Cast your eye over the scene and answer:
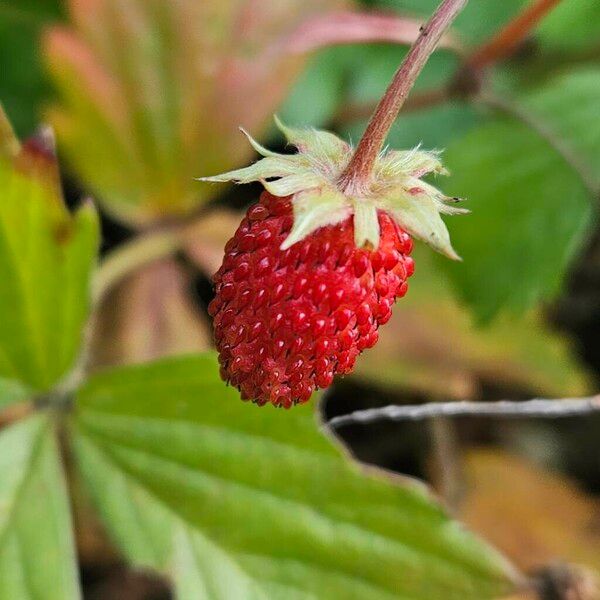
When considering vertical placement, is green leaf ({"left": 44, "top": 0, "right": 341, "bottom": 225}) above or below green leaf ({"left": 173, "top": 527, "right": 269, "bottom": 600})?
above

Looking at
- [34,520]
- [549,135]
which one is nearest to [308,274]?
[34,520]

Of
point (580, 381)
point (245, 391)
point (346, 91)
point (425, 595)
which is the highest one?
point (346, 91)

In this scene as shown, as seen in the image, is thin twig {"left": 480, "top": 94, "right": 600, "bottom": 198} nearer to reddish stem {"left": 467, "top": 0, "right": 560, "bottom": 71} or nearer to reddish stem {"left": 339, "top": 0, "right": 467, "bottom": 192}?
reddish stem {"left": 467, "top": 0, "right": 560, "bottom": 71}

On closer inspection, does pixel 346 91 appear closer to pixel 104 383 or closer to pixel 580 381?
pixel 580 381

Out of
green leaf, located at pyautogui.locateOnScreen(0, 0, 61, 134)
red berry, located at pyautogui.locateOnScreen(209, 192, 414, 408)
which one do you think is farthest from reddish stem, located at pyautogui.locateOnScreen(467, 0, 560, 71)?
green leaf, located at pyautogui.locateOnScreen(0, 0, 61, 134)

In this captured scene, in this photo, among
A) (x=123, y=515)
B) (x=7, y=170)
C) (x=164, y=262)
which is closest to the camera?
(x=7, y=170)

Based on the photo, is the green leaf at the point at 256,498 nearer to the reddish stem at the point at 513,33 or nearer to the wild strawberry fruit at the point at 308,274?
the wild strawberry fruit at the point at 308,274

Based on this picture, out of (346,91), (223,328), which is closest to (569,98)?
(346,91)
